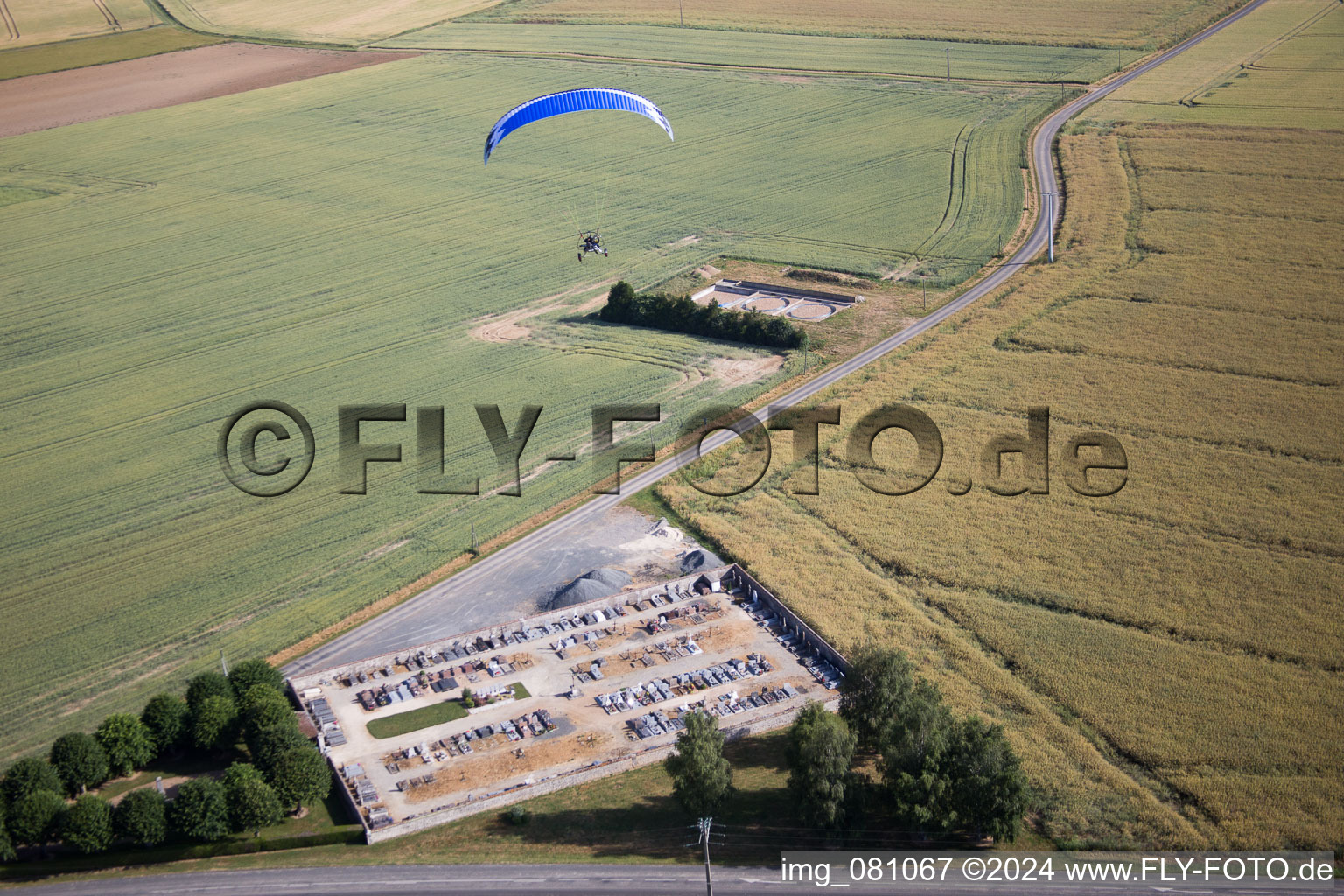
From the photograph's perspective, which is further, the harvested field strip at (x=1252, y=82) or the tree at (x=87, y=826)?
the harvested field strip at (x=1252, y=82)

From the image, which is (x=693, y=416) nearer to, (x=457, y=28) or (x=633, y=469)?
(x=633, y=469)

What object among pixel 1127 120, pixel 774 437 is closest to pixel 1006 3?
pixel 1127 120

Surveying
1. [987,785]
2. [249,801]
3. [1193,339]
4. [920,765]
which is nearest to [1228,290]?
[1193,339]

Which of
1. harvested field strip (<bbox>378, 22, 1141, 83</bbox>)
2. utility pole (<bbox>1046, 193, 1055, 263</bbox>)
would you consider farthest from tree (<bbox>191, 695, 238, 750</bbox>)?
harvested field strip (<bbox>378, 22, 1141, 83</bbox>)

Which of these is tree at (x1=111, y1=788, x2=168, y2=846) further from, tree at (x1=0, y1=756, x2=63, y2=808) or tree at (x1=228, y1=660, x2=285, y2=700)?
tree at (x1=228, y1=660, x2=285, y2=700)

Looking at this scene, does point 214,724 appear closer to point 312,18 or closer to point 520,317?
point 520,317

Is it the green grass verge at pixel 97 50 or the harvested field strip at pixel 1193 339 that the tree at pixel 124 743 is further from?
the green grass verge at pixel 97 50

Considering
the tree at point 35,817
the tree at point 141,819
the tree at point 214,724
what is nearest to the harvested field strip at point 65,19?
the tree at point 214,724
